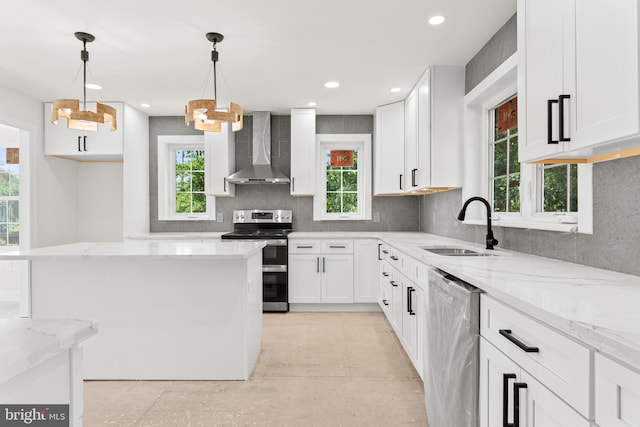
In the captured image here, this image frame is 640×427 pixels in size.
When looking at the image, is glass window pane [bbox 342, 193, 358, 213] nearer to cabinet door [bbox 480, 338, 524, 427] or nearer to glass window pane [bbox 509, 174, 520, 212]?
glass window pane [bbox 509, 174, 520, 212]

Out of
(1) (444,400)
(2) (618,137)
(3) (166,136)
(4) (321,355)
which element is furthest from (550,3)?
(3) (166,136)

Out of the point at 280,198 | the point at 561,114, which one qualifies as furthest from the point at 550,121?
the point at 280,198

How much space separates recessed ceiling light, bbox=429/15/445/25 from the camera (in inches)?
98.0

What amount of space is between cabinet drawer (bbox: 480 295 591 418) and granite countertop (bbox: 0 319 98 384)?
3.68 feet

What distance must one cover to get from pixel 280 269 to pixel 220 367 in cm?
186

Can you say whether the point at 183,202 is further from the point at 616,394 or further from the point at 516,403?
the point at 616,394

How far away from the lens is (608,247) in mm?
1647

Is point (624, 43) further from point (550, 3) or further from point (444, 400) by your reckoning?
point (444, 400)

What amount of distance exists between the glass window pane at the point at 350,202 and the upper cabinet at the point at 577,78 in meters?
3.38

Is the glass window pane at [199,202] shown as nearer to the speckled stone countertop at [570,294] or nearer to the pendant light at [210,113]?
the pendant light at [210,113]

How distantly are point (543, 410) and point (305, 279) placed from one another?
3.46m

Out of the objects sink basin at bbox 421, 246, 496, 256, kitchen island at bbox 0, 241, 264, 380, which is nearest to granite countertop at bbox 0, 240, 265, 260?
kitchen island at bbox 0, 241, 264, 380

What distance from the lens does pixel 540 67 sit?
1.54 meters

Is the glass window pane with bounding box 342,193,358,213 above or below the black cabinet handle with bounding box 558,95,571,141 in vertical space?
below
